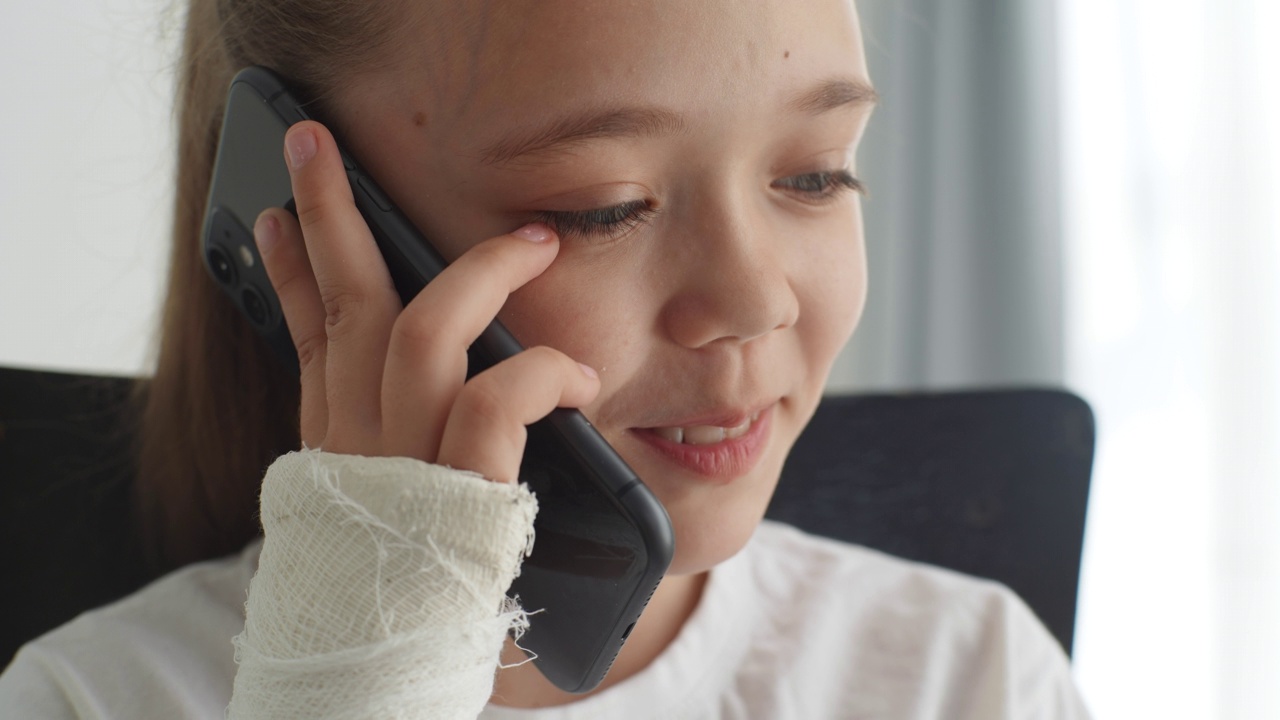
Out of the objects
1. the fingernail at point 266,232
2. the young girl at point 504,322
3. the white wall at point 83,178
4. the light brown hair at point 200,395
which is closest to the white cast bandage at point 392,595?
the young girl at point 504,322

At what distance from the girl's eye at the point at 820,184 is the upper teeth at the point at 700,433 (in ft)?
0.52

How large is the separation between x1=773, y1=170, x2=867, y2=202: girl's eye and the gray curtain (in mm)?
981

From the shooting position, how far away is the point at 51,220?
93 centimetres

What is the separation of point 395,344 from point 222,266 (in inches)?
10.8

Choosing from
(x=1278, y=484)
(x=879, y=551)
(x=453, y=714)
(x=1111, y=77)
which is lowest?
(x=1278, y=484)

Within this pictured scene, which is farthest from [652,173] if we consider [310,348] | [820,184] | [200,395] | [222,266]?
[200,395]

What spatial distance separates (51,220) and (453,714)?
0.66m

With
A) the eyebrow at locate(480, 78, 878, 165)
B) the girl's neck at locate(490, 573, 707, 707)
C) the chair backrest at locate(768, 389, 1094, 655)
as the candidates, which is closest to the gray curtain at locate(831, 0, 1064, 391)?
the chair backrest at locate(768, 389, 1094, 655)

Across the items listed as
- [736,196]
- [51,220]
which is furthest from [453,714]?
[51,220]

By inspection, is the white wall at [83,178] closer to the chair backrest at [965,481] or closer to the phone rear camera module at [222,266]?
the phone rear camera module at [222,266]

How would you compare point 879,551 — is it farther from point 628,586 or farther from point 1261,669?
point 1261,669

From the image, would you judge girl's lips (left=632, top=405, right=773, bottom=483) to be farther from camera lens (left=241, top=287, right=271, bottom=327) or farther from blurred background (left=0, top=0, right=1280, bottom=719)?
blurred background (left=0, top=0, right=1280, bottom=719)

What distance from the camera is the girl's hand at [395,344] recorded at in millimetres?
562

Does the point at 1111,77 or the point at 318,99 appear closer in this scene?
the point at 318,99
